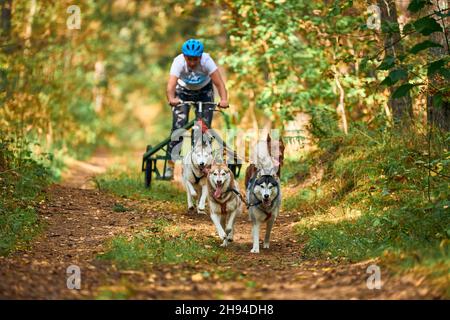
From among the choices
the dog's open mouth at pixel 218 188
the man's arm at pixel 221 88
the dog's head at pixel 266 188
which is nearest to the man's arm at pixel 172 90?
the man's arm at pixel 221 88

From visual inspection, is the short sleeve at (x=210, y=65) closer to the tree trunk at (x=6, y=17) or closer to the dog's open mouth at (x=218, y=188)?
the dog's open mouth at (x=218, y=188)

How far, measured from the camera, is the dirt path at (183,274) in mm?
5316

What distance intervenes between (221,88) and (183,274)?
455 cm

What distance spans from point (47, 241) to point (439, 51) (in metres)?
5.64

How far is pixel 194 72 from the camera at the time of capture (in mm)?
10531

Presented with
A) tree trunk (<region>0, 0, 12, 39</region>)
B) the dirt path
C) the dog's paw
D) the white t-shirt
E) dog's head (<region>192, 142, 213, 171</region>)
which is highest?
tree trunk (<region>0, 0, 12, 39</region>)

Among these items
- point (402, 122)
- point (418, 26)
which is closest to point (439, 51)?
point (402, 122)

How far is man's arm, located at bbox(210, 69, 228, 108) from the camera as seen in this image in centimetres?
1003

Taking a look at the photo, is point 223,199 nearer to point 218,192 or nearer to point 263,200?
point 218,192

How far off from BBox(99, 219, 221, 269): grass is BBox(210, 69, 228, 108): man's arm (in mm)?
2480

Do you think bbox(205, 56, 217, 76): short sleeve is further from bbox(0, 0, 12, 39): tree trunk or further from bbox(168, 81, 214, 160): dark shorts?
bbox(0, 0, 12, 39): tree trunk

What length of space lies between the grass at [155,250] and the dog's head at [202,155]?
5.07ft

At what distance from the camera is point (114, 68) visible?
3344 cm

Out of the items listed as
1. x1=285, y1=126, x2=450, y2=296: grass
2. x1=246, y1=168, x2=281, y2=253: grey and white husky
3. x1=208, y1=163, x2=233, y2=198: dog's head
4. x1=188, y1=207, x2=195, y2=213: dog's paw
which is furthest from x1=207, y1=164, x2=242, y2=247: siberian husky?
x1=188, y1=207, x2=195, y2=213: dog's paw
